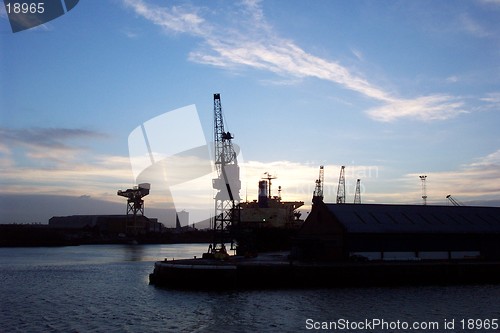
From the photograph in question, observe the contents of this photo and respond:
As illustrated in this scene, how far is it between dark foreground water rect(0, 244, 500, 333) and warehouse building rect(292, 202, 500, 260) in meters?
6.80

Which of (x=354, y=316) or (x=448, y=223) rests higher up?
(x=448, y=223)

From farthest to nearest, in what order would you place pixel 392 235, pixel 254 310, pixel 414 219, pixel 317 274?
pixel 414 219 < pixel 392 235 < pixel 317 274 < pixel 254 310

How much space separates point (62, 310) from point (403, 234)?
3911 cm

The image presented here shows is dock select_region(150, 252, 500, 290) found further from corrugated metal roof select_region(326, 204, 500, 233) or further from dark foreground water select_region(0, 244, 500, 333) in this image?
corrugated metal roof select_region(326, 204, 500, 233)

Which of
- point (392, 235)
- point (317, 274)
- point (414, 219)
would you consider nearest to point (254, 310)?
point (317, 274)

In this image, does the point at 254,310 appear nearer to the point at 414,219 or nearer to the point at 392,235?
the point at 392,235

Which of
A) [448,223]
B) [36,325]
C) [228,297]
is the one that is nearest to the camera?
[36,325]

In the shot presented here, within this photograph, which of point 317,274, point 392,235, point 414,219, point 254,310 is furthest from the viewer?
point 414,219

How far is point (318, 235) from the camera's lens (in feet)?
211

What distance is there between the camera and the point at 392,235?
61.0m

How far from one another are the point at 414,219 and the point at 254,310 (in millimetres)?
31875

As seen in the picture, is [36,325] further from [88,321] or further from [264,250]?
[264,250]

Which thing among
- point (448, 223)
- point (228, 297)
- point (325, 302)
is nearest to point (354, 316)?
point (325, 302)

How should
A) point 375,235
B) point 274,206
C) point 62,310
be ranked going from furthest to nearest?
point 274,206 < point 375,235 < point 62,310
